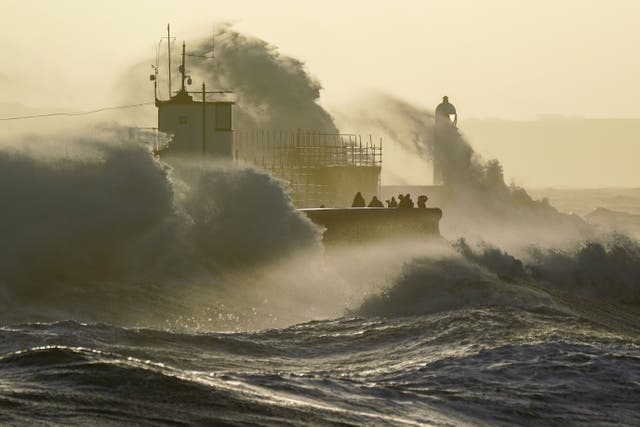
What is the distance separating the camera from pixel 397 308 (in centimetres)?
2159

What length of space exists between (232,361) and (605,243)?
1065 inches

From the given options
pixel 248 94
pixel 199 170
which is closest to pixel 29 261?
pixel 199 170

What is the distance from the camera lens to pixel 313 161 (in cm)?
5344

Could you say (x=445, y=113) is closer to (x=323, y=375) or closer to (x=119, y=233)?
(x=119, y=233)

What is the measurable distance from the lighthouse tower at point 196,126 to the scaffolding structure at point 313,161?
26.7ft

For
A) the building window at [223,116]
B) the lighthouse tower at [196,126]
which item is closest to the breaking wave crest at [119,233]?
the lighthouse tower at [196,126]

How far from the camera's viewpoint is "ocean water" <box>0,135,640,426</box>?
11930 mm

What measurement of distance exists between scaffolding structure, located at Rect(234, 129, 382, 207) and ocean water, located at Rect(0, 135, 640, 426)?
17.1 metres

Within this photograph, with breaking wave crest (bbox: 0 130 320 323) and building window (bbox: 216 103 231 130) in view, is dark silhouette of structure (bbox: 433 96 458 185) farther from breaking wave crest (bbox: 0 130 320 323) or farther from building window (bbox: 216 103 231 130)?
breaking wave crest (bbox: 0 130 320 323)

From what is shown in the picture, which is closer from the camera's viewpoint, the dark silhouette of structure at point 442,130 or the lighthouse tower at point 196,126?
the lighthouse tower at point 196,126

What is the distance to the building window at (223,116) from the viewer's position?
3953 centimetres

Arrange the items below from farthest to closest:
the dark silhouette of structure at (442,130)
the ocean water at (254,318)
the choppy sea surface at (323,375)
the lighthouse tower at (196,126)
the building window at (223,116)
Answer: the dark silhouette of structure at (442,130) → the building window at (223,116) → the lighthouse tower at (196,126) → the ocean water at (254,318) → the choppy sea surface at (323,375)

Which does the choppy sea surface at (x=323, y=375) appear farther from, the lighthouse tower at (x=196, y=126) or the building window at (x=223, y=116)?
the building window at (x=223, y=116)

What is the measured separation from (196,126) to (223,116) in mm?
1053
